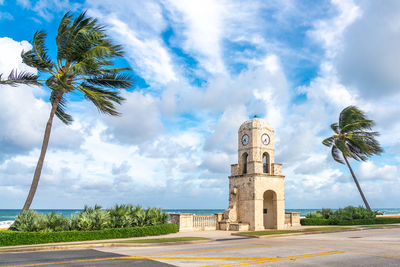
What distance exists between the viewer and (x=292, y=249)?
566 inches

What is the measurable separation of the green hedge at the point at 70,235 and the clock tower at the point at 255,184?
26.8 feet

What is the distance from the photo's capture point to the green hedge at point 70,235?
15867mm

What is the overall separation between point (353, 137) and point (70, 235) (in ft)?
97.0

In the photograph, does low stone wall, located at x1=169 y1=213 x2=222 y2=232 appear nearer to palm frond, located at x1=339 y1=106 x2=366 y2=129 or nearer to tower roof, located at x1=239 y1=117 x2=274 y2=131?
tower roof, located at x1=239 y1=117 x2=274 y2=131

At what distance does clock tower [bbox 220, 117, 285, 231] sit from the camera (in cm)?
2670

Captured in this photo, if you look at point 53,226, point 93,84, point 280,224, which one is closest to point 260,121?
point 280,224

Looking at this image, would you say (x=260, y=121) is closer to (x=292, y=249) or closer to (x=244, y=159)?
(x=244, y=159)

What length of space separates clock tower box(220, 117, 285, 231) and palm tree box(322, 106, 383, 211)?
35.1ft

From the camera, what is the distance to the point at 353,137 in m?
35.2

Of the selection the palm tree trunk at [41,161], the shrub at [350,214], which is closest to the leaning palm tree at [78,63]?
the palm tree trunk at [41,161]

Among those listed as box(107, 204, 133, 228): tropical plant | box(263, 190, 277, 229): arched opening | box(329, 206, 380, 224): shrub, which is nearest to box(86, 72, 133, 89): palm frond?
box(107, 204, 133, 228): tropical plant

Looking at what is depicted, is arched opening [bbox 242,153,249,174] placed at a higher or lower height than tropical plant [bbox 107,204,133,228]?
higher

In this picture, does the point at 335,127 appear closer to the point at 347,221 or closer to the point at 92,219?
the point at 347,221

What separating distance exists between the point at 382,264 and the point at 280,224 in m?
17.7
